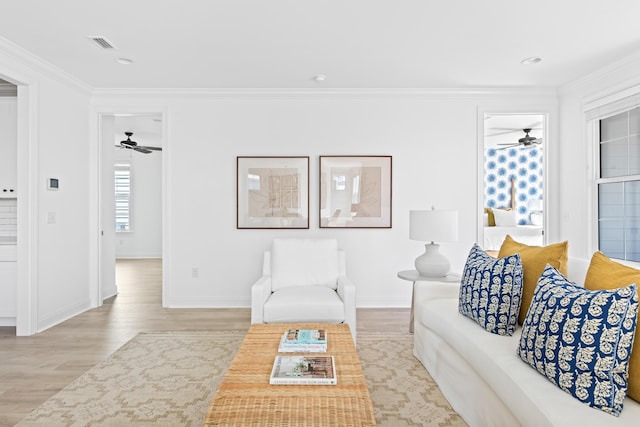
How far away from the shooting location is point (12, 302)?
3729mm

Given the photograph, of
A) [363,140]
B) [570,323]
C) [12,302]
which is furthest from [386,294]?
[12,302]

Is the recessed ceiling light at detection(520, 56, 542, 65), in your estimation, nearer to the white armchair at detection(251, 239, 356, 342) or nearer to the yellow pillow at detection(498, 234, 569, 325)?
the yellow pillow at detection(498, 234, 569, 325)

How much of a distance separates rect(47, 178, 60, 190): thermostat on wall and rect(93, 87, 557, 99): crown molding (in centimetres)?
121

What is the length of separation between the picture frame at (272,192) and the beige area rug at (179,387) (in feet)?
5.16

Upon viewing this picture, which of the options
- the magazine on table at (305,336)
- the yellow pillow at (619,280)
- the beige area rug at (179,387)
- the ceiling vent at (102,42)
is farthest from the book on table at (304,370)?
the ceiling vent at (102,42)

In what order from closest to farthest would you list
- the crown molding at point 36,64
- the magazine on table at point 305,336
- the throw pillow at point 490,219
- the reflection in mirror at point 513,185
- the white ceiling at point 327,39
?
the magazine on table at point 305,336, the white ceiling at point 327,39, the crown molding at point 36,64, the throw pillow at point 490,219, the reflection in mirror at point 513,185

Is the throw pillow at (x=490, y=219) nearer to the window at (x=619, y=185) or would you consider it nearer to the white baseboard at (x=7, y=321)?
the window at (x=619, y=185)

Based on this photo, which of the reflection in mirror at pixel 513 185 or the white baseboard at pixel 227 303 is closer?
the white baseboard at pixel 227 303

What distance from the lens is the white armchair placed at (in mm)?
3000

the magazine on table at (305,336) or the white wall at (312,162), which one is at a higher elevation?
the white wall at (312,162)

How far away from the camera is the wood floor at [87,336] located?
249 centimetres

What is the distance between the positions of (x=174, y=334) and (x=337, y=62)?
9.57ft

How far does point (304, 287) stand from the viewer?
11.5 ft

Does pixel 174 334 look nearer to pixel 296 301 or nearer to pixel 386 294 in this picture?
pixel 296 301
